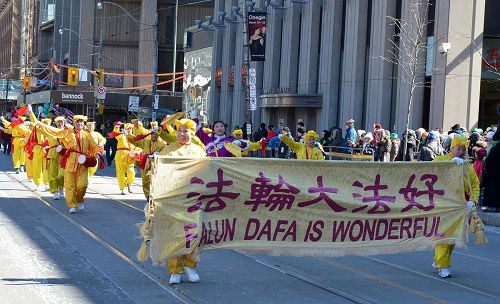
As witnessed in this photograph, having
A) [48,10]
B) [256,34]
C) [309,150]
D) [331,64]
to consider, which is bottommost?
[309,150]

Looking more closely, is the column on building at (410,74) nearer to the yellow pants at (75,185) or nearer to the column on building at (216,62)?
the yellow pants at (75,185)

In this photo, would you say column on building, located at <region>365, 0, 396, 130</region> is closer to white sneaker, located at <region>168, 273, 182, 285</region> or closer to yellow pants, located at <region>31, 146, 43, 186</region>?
yellow pants, located at <region>31, 146, 43, 186</region>

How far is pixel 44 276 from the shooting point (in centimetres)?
1048

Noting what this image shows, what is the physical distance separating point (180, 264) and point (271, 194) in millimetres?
1227

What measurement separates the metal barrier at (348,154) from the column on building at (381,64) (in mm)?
6164

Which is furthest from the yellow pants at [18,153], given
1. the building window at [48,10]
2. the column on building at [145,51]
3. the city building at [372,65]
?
the building window at [48,10]

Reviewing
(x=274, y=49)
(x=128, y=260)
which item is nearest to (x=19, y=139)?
(x=274, y=49)

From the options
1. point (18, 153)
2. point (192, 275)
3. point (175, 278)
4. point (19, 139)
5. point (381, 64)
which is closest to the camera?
point (175, 278)

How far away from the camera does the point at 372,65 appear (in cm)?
3466

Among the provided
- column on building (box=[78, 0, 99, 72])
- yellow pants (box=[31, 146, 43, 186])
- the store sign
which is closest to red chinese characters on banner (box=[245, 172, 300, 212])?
yellow pants (box=[31, 146, 43, 186])

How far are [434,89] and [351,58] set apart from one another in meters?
6.01

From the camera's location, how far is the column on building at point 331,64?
1522 inches

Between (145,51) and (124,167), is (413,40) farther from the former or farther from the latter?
(145,51)

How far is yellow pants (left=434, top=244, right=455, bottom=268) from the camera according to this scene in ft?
36.9
